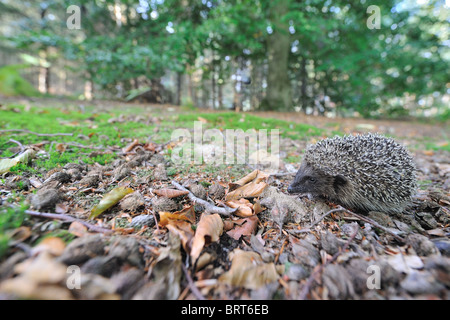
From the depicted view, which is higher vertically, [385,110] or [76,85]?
[76,85]

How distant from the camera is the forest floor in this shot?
131 cm

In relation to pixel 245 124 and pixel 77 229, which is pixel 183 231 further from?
pixel 245 124

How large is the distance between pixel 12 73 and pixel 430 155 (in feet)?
64.1

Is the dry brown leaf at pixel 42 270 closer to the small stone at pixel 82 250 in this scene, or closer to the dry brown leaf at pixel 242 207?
the small stone at pixel 82 250

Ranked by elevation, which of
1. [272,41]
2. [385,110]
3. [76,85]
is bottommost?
[385,110]

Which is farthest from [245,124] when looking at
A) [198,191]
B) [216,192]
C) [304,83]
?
[304,83]

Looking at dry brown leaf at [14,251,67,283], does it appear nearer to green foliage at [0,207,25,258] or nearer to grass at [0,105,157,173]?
green foliage at [0,207,25,258]

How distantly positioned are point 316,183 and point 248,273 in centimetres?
199

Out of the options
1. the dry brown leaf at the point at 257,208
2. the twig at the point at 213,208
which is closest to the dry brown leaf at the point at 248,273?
the twig at the point at 213,208

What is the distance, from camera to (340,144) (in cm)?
321

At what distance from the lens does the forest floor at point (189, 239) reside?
131 cm

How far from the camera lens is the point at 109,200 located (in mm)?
2021

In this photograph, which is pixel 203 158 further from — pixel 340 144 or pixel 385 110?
pixel 385 110
